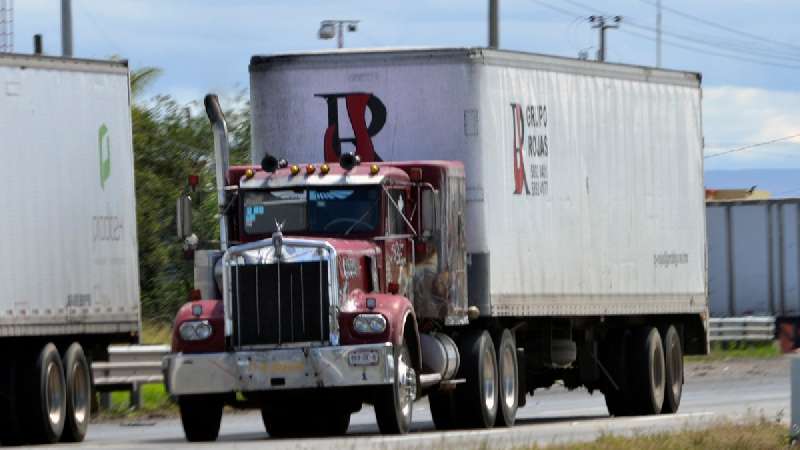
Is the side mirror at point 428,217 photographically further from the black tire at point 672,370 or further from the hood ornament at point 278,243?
the black tire at point 672,370

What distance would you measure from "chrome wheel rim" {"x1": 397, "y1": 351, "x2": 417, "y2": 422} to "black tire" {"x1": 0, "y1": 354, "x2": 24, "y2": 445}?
13.0 ft

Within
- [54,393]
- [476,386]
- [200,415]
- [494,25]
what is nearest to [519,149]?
[476,386]

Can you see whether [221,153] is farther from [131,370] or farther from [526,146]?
[131,370]

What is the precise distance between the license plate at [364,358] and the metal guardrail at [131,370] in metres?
8.45

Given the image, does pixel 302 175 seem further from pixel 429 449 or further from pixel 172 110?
pixel 172 110

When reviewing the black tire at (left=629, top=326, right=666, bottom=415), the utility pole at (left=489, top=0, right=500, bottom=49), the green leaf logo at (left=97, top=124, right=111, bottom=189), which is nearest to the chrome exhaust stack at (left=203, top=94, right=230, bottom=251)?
the green leaf logo at (left=97, top=124, right=111, bottom=189)

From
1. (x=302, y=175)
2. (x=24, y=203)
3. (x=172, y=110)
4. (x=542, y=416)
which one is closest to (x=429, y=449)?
(x=302, y=175)

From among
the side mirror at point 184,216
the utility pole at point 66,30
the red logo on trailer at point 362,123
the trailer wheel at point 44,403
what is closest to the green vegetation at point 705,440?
the side mirror at point 184,216

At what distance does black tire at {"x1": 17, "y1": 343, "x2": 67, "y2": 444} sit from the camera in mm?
21641

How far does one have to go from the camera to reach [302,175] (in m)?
21.8

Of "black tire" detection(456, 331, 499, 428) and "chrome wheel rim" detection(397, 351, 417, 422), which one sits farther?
"black tire" detection(456, 331, 499, 428)

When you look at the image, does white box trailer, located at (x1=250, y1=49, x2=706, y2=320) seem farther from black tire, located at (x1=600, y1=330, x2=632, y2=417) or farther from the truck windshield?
the truck windshield

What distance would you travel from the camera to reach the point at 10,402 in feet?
71.5

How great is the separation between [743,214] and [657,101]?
2122cm
